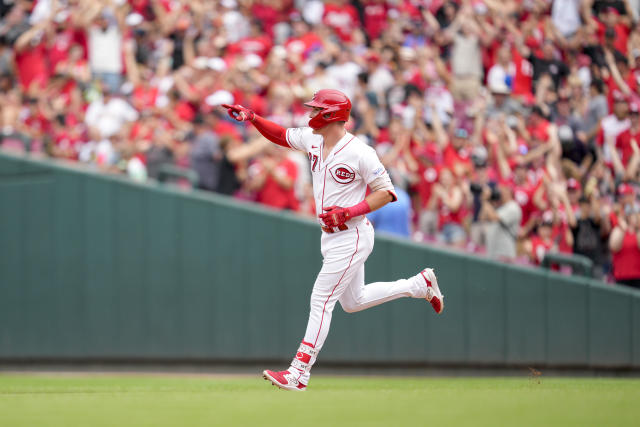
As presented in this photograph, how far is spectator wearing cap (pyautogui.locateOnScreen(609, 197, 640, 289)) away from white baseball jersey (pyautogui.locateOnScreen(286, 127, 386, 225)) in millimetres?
5105

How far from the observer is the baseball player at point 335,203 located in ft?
21.5

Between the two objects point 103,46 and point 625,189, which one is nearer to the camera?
point 625,189

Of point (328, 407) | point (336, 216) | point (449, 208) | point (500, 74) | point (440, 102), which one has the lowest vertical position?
point (328, 407)

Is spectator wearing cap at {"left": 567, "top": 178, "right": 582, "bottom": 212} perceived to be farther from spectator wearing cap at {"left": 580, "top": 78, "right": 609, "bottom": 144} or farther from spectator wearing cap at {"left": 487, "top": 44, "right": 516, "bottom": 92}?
spectator wearing cap at {"left": 487, "top": 44, "right": 516, "bottom": 92}

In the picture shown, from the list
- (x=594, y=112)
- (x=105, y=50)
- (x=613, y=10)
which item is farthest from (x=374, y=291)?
(x=613, y=10)

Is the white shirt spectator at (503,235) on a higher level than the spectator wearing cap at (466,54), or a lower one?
lower

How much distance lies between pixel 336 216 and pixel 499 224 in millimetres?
4757

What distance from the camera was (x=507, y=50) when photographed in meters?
13.6

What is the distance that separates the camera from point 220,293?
36.6 ft

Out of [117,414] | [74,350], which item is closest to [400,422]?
[117,414]

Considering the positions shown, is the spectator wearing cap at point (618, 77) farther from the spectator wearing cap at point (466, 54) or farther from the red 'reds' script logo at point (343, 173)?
the red 'reds' script logo at point (343, 173)

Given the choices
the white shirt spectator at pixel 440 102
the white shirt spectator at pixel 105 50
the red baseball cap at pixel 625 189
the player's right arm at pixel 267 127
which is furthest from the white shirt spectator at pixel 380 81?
the player's right arm at pixel 267 127

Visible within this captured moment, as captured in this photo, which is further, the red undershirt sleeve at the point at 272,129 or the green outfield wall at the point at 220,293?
the green outfield wall at the point at 220,293

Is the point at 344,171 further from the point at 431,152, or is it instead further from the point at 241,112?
the point at 431,152
